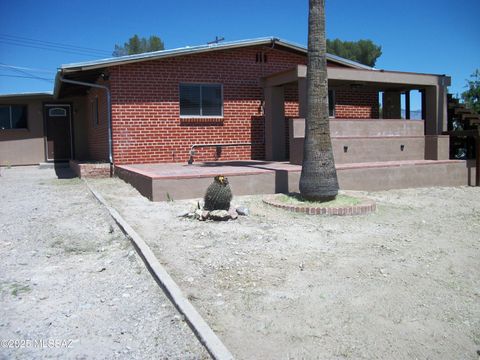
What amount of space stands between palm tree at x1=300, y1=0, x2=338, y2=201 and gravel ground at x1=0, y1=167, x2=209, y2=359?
342 centimetres

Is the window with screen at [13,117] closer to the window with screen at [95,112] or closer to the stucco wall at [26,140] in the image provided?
the stucco wall at [26,140]

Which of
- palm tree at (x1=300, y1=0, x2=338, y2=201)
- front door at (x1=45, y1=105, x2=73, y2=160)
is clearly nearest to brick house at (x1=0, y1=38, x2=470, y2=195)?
palm tree at (x1=300, y1=0, x2=338, y2=201)

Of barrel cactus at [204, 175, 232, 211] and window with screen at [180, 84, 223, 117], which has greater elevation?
window with screen at [180, 84, 223, 117]

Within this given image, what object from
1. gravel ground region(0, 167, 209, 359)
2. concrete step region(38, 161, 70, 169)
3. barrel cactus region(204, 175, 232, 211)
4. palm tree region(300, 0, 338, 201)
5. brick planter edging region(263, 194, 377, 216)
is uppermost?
palm tree region(300, 0, 338, 201)

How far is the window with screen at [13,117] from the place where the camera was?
19.5m

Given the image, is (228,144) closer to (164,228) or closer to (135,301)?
(164,228)

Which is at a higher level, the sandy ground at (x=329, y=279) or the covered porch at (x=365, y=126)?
the covered porch at (x=365, y=126)

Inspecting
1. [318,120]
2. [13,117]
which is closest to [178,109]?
[318,120]

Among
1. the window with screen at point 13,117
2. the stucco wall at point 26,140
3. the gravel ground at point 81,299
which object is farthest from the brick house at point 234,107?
the gravel ground at point 81,299

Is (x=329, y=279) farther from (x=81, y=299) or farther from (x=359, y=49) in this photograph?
(x=359, y=49)

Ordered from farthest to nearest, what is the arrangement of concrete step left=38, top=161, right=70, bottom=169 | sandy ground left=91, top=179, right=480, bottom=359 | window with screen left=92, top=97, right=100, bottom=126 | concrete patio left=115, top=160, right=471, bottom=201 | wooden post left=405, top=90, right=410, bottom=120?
concrete step left=38, top=161, right=70, bottom=169, wooden post left=405, top=90, right=410, bottom=120, window with screen left=92, top=97, right=100, bottom=126, concrete patio left=115, top=160, right=471, bottom=201, sandy ground left=91, top=179, right=480, bottom=359

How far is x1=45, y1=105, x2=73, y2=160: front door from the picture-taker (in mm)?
19734

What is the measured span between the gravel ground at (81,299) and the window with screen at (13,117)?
44.9 feet

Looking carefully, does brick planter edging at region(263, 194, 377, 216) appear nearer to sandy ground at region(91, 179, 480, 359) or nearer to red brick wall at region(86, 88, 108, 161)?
sandy ground at region(91, 179, 480, 359)
